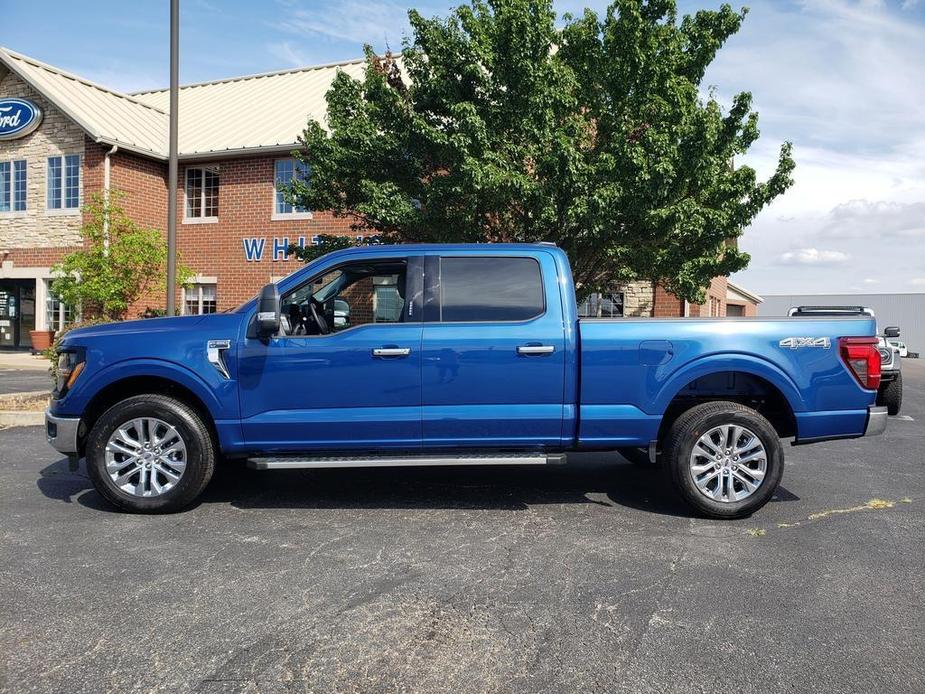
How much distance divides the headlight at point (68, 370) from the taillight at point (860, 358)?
5.63 m

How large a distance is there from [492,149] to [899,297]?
6257 cm

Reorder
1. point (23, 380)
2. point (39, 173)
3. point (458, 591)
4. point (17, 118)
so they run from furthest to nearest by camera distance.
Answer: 1. point (17, 118)
2. point (39, 173)
3. point (23, 380)
4. point (458, 591)

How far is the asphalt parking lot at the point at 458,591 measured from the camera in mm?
3053

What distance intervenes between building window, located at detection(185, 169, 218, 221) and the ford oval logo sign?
4.72 m

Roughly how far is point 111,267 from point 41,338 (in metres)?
7.96

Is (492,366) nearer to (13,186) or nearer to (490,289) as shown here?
(490,289)

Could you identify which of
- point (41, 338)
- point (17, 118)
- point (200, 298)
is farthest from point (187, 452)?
point (17, 118)

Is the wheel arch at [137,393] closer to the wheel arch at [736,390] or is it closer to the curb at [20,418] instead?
the wheel arch at [736,390]

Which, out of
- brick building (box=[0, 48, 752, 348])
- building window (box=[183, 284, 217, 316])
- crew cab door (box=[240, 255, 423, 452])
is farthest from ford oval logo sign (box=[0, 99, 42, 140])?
crew cab door (box=[240, 255, 423, 452])

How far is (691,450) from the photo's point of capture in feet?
17.7

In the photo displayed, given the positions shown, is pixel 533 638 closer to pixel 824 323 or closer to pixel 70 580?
pixel 70 580

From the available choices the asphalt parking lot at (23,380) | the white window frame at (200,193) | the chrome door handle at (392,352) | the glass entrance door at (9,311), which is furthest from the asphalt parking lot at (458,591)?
the glass entrance door at (9,311)

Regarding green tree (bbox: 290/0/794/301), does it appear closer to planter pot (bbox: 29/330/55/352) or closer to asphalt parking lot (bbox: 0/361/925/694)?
asphalt parking lot (bbox: 0/361/925/694)

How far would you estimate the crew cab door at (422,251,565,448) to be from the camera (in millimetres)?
5305
